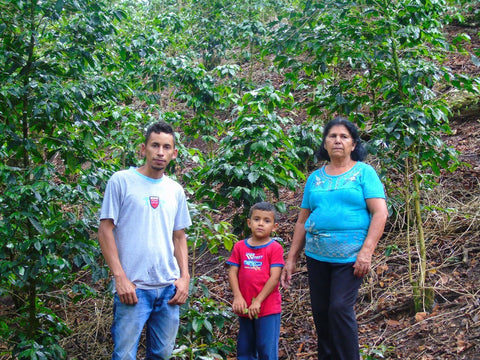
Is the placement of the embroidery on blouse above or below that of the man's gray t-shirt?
above

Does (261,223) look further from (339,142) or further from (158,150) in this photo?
(158,150)

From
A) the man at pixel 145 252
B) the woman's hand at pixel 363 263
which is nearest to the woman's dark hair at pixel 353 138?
the woman's hand at pixel 363 263

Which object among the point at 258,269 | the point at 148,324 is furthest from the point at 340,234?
the point at 148,324

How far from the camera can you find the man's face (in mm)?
2715

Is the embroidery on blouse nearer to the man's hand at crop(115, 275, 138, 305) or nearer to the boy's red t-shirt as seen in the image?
the boy's red t-shirt

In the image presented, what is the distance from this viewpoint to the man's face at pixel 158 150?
2715 millimetres

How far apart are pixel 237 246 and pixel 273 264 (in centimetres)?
31

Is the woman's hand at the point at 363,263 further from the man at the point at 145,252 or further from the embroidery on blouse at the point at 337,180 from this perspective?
the man at the point at 145,252

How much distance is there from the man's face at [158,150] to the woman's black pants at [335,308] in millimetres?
1177

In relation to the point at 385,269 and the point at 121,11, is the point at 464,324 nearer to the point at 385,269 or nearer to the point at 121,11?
the point at 385,269

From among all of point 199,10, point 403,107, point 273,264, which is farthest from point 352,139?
point 199,10

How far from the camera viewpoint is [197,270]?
591cm

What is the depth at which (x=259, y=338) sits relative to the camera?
Answer: 3.01 m

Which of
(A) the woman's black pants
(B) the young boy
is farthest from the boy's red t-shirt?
(A) the woman's black pants
